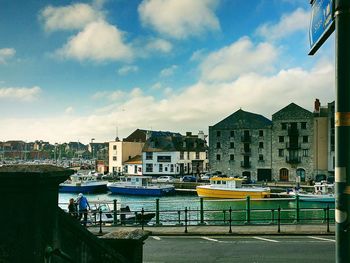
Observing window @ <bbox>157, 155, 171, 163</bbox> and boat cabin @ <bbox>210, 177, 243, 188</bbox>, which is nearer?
boat cabin @ <bbox>210, 177, 243, 188</bbox>

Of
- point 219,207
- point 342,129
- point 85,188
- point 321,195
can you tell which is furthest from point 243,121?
point 342,129

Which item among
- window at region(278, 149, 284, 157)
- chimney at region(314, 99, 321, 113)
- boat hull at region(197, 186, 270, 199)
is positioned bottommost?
boat hull at region(197, 186, 270, 199)

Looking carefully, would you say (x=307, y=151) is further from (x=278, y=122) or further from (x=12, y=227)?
(x=12, y=227)

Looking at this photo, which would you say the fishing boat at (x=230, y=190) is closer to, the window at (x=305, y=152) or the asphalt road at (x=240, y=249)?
the window at (x=305, y=152)

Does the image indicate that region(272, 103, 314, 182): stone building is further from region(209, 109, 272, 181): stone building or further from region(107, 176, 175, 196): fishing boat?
region(107, 176, 175, 196): fishing boat

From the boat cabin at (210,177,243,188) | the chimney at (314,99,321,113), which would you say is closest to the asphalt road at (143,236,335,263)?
the boat cabin at (210,177,243,188)

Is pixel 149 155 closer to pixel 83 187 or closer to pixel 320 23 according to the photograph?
pixel 83 187

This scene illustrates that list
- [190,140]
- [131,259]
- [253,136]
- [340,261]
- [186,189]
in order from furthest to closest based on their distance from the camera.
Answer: [190,140]
[253,136]
[186,189]
[131,259]
[340,261]

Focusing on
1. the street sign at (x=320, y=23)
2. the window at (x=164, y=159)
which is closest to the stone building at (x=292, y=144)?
the window at (x=164, y=159)

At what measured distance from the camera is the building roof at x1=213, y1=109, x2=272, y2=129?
75.7m

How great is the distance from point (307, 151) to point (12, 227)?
7130 cm

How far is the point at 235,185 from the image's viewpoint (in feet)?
Answer: 188

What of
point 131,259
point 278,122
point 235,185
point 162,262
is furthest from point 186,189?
point 131,259

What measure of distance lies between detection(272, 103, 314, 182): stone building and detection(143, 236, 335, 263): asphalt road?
57.1 metres
